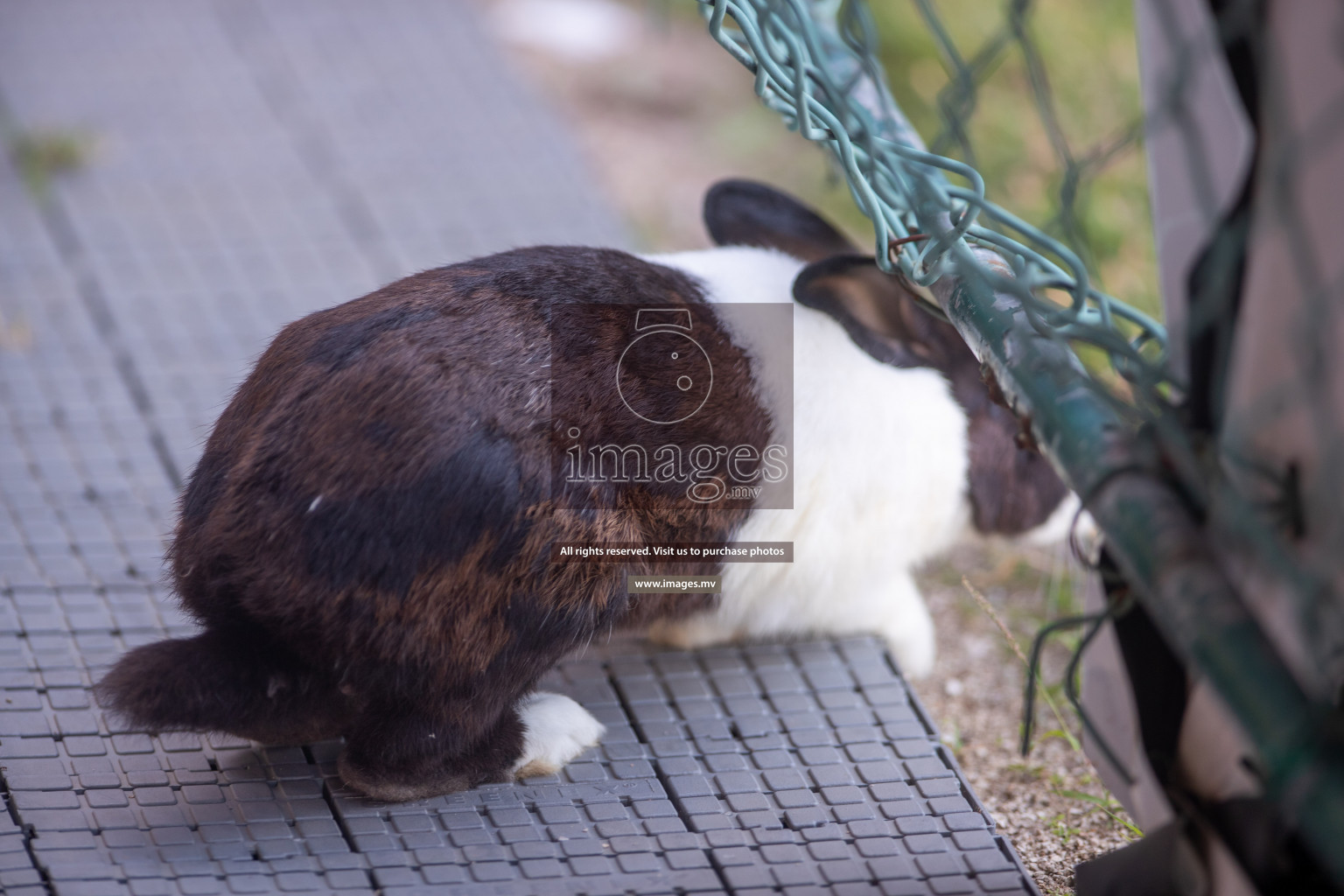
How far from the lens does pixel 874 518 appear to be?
204 cm

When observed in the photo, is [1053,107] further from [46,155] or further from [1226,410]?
[46,155]

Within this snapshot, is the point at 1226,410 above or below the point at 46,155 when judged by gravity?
above

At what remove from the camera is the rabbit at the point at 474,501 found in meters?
1.56

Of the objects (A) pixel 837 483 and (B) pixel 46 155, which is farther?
(B) pixel 46 155

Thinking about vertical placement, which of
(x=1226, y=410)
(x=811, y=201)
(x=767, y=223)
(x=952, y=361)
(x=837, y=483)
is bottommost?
(x=811, y=201)

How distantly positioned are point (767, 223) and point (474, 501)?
2.77 ft

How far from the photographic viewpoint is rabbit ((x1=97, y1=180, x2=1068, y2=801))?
156 centimetres

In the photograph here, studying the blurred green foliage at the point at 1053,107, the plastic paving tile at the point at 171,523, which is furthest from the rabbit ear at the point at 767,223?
the blurred green foliage at the point at 1053,107

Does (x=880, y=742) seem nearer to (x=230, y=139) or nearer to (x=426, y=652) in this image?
(x=426, y=652)

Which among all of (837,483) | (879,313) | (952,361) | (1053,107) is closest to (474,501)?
(837,483)

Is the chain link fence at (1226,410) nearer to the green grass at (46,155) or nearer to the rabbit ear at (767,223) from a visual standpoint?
the rabbit ear at (767,223)

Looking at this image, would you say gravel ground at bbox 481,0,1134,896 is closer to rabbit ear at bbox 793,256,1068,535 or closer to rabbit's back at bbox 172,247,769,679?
rabbit ear at bbox 793,256,1068,535

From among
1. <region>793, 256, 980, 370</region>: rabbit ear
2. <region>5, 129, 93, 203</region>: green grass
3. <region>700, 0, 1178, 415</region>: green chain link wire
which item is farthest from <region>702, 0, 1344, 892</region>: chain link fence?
Answer: <region>5, 129, 93, 203</region>: green grass

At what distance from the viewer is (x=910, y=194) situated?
1.63m
